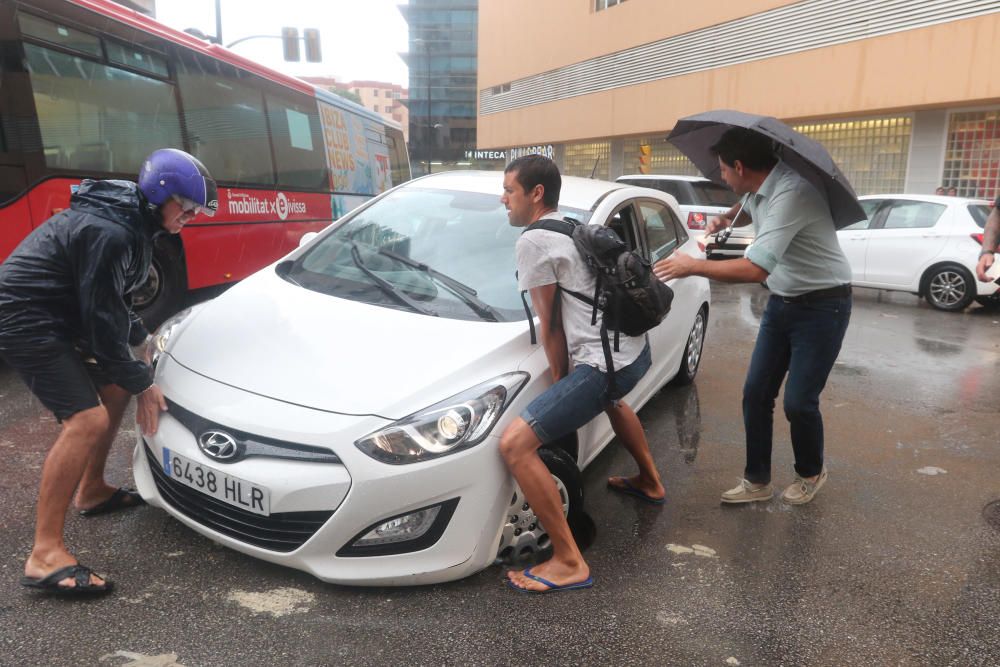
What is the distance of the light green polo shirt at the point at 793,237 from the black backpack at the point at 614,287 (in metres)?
0.53

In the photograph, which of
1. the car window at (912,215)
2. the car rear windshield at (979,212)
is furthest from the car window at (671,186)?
the car rear windshield at (979,212)

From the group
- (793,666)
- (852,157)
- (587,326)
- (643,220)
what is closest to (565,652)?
(793,666)

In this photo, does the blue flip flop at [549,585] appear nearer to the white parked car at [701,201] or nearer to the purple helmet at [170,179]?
the purple helmet at [170,179]

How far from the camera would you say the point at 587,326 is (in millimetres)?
2887

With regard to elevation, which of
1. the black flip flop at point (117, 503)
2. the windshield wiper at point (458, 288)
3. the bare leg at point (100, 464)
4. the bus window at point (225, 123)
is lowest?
the black flip flop at point (117, 503)

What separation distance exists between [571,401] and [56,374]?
1.86 m

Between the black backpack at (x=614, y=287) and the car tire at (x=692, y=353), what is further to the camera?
the car tire at (x=692, y=353)

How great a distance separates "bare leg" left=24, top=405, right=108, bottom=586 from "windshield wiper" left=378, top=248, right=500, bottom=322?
1.52 metres

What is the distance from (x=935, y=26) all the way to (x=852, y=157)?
153 inches

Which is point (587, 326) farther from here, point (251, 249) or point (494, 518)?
point (251, 249)

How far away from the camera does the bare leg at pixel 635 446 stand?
3.42m

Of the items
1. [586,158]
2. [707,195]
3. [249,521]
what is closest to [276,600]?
[249,521]

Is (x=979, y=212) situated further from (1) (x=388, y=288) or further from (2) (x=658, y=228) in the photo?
(1) (x=388, y=288)

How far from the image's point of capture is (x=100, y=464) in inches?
127
